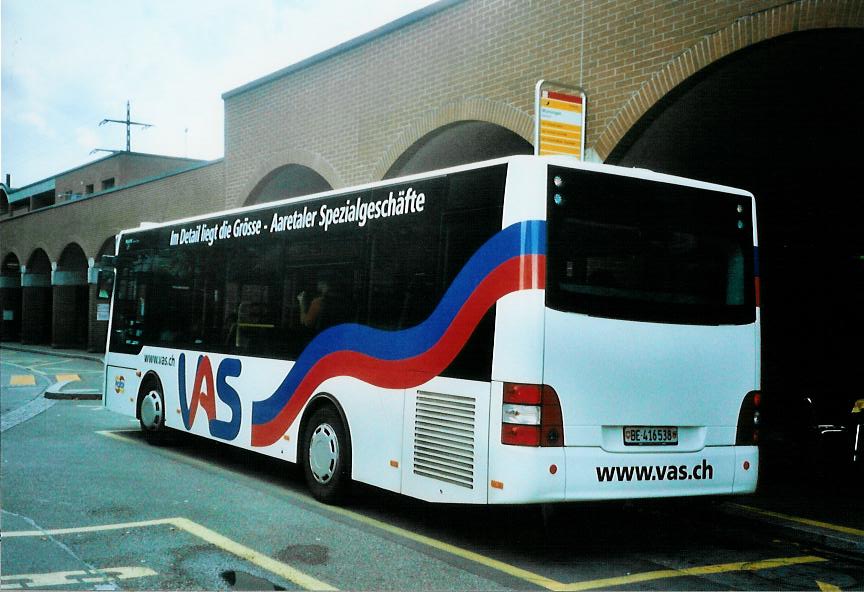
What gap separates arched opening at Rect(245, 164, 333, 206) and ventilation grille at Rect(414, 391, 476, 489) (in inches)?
476

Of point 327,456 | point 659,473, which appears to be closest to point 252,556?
point 327,456

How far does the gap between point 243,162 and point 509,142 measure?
7400mm

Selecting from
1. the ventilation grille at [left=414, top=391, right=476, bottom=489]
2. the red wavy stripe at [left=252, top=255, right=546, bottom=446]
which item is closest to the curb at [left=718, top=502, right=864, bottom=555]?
the ventilation grille at [left=414, top=391, right=476, bottom=489]

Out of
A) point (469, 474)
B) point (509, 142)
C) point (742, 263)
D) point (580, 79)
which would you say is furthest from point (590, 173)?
point (509, 142)

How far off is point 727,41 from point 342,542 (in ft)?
21.8

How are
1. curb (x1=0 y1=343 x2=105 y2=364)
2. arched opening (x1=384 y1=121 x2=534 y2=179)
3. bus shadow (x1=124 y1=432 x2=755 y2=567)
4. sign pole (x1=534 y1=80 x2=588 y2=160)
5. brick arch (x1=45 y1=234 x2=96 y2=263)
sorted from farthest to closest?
brick arch (x1=45 y1=234 x2=96 y2=263)
curb (x1=0 y1=343 x2=105 y2=364)
arched opening (x1=384 y1=121 x2=534 y2=179)
sign pole (x1=534 y1=80 x2=588 y2=160)
bus shadow (x1=124 y1=432 x2=755 y2=567)

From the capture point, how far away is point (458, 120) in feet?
44.6

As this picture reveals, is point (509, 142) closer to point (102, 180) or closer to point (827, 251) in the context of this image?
point (827, 251)

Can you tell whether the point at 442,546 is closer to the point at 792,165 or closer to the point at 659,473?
the point at 659,473

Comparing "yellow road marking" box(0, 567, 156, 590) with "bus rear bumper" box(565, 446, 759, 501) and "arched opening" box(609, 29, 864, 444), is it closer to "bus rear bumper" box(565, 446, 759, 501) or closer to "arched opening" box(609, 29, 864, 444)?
"bus rear bumper" box(565, 446, 759, 501)

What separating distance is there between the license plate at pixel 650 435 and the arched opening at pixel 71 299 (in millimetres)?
37886

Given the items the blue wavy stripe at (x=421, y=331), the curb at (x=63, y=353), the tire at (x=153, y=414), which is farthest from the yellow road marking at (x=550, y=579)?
the curb at (x=63, y=353)

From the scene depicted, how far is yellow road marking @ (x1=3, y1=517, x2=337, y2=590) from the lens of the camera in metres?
5.69

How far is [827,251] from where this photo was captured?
16297mm
